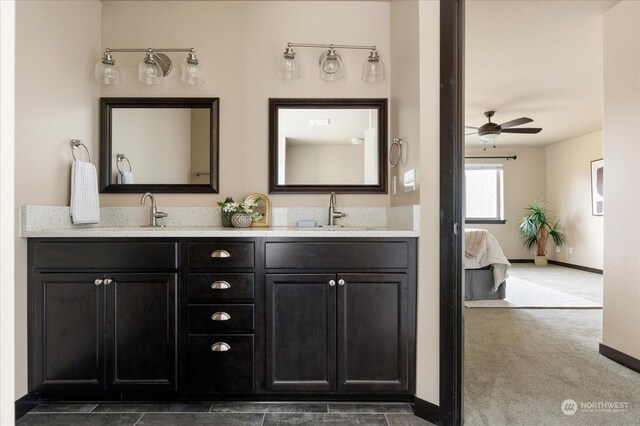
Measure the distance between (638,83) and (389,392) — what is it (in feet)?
8.39

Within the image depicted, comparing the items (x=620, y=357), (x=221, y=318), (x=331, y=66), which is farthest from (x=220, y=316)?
Result: (x=620, y=357)

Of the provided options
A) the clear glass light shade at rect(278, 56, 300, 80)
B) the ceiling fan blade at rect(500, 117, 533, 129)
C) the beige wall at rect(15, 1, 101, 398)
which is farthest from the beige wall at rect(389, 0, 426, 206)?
the ceiling fan blade at rect(500, 117, 533, 129)

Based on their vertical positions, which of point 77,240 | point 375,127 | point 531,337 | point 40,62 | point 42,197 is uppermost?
point 40,62

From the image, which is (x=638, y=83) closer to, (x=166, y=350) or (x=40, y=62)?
(x=166, y=350)

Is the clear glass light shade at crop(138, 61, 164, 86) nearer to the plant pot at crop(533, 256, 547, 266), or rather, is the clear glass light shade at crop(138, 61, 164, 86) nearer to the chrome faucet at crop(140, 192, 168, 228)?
the chrome faucet at crop(140, 192, 168, 228)

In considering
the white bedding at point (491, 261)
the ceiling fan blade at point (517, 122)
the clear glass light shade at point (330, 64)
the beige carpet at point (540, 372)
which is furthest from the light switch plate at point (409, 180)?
the ceiling fan blade at point (517, 122)

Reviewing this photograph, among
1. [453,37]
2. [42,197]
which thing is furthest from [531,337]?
[42,197]

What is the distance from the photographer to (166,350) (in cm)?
181

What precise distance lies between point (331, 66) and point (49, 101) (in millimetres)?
1682

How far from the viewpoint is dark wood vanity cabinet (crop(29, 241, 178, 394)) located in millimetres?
1809

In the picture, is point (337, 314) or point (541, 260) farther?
point (541, 260)

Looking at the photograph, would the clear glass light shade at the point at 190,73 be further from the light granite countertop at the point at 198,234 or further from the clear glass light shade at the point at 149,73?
the light granite countertop at the point at 198,234

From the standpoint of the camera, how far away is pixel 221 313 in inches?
71.7
